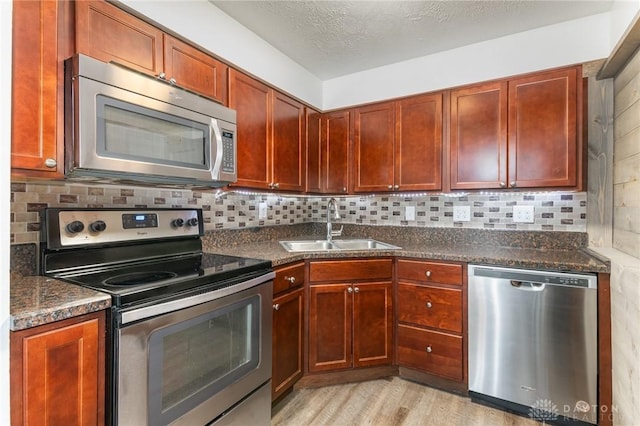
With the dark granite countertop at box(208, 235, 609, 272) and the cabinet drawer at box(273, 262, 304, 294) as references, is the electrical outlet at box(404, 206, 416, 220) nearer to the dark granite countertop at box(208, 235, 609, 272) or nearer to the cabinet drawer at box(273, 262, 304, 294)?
the dark granite countertop at box(208, 235, 609, 272)

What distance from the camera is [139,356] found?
1102 millimetres

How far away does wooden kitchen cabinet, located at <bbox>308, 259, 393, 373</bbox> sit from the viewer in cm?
212

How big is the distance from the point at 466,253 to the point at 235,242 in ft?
5.21

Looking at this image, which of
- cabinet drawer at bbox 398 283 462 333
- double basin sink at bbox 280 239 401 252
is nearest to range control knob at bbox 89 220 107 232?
double basin sink at bbox 280 239 401 252

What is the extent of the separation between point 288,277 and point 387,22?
171 centimetres

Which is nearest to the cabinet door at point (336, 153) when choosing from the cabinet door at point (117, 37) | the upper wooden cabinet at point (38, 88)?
the cabinet door at point (117, 37)

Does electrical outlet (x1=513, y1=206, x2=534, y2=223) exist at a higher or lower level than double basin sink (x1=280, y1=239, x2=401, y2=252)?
higher

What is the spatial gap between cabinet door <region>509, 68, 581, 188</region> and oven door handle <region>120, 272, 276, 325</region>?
1.81 m

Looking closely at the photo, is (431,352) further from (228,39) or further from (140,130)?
(228,39)

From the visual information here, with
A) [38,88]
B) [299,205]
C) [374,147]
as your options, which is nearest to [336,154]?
[374,147]

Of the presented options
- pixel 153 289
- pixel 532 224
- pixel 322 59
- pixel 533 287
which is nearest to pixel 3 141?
pixel 153 289

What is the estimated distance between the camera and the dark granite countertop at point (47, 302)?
878mm

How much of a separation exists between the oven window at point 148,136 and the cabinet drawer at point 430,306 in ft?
5.05

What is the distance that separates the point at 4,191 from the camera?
2.81 feet
